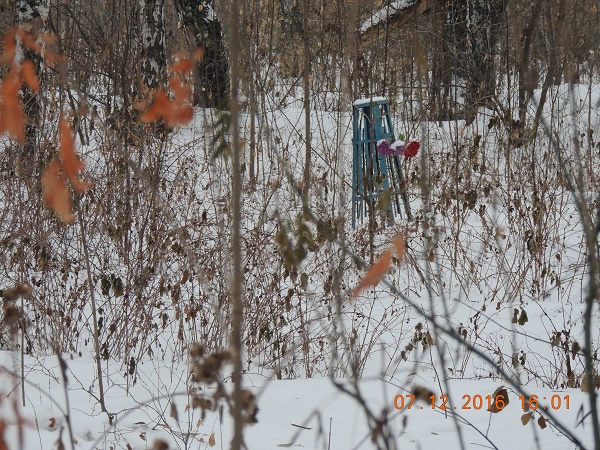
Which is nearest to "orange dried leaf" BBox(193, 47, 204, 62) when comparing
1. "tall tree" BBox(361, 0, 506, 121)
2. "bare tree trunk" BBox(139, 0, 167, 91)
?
"tall tree" BBox(361, 0, 506, 121)

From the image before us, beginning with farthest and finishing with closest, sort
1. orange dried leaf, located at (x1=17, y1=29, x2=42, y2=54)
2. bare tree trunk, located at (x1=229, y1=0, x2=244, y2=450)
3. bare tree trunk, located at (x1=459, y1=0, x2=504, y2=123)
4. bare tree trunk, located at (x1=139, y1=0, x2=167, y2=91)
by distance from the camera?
bare tree trunk, located at (x1=139, y1=0, x2=167, y2=91) → bare tree trunk, located at (x1=459, y1=0, x2=504, y2=123) → orange dried leaf, located at (x1=17, y1=29, x2=42, y2=54) → bare tree trunk, located at (x1=229, y1=0, x2=244, y2=450)

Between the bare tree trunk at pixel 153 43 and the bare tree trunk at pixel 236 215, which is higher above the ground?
the bare tree trunk at pixel 153 43

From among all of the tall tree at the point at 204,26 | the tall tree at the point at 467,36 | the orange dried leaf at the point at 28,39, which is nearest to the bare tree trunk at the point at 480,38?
the tall tree at the point at 467,36

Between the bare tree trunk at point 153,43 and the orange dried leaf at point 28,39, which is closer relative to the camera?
the orange dried leaf at point 28,39

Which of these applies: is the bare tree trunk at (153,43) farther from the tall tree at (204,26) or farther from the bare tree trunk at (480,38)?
the bare tree trunk at (480,38)

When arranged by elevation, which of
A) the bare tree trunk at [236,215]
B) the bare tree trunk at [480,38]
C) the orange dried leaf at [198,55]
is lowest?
the bare tree trunk at [236,215]

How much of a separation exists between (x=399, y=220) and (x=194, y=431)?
13.0 feet

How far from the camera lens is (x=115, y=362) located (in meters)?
3.21

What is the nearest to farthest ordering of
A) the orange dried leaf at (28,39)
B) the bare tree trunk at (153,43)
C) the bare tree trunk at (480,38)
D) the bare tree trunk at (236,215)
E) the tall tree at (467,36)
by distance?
1. the bare tree trunk at (236,215)
2. the orange dried leaf at (28,39)
3. the tall tree at (467,36)
4. the bare tree trunk at (480,38)
5. the bare tree trunk at (153,43)

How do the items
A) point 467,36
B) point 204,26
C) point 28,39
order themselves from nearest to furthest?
1. point 28,39
2. point 467,36
3. point 204,26

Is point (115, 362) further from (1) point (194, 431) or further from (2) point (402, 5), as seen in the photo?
(2) point (402, 5)

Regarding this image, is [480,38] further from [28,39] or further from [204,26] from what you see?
[28,39]

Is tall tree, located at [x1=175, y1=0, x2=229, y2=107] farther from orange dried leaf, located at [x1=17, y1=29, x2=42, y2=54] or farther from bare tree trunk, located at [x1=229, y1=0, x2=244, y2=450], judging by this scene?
bare tree trunk, located at [x1=229, y1=0, x2=244, y2=450]

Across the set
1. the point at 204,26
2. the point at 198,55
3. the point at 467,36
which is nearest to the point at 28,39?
the point at 198,55
